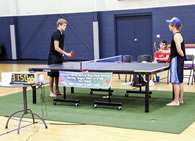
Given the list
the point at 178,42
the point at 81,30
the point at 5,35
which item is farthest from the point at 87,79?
→ the point at 5,35

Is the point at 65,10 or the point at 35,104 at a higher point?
the point at 65,10

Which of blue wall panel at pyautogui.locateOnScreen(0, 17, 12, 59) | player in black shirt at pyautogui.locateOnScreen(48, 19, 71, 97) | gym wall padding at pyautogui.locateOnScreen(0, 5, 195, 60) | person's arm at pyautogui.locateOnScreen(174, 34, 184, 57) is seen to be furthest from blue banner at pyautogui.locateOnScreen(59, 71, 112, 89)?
blue wall panel at pyautogui.locateOnScreen(0, 17, 12, 59)

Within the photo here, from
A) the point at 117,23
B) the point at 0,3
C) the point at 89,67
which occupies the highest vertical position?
the point at 0,3

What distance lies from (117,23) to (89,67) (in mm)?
8807

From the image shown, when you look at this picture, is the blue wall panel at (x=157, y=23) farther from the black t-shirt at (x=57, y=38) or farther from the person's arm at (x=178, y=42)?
the person's arm at (x=178, y=42)

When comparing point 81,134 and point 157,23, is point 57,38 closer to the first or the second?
point 81,134

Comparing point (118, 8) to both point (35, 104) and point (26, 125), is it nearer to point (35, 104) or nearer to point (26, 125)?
point (35, 104)

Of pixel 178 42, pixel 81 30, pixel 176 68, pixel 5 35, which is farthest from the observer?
pixel 5 35

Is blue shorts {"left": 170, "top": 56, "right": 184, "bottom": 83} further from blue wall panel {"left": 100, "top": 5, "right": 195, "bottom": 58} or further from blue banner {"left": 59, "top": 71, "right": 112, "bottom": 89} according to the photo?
blue wall panel {"left": 100, "top": 5, "right": 195, "bottom": 58}

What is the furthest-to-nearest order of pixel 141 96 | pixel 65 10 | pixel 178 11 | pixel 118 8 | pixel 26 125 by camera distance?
1. pixel 65 10
2. pixel 118 8
3. pixel 178 11
4. pixel 141 96
5. pixel 26 125

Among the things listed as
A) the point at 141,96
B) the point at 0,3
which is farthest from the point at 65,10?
the point at 141,96

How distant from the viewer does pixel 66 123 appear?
5.60 metres

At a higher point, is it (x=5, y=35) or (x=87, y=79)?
(x=5, y=35)

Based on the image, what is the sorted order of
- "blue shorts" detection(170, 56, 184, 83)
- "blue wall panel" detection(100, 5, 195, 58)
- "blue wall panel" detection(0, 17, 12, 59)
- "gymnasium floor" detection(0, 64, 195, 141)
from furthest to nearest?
"blue wall panel" detection(0, 17, 12, 59)
"blue wall panel" detection(100, 5, 195, 58)
"blue shorts" detection(170, 56, 184, 83)
"gymnasium floor" detection(0, 64, 195, 141)
